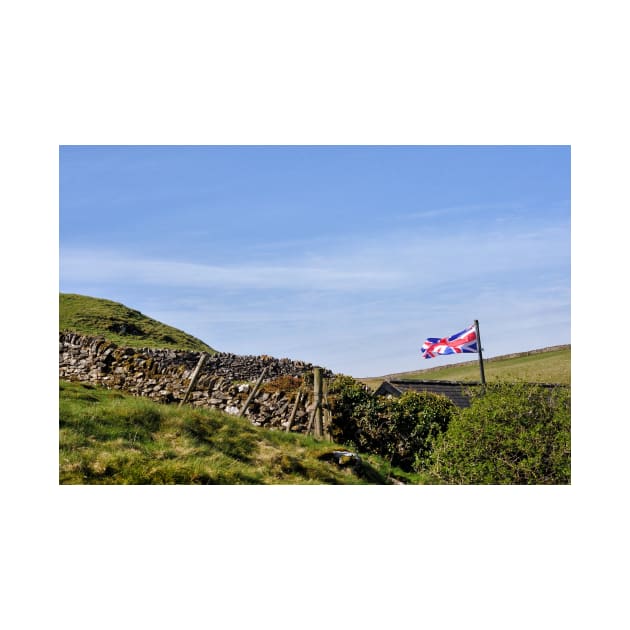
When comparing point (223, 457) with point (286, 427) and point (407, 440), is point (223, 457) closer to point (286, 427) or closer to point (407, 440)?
point (286, 427)

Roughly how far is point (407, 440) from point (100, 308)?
2220cm

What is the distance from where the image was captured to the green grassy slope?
26.2ft

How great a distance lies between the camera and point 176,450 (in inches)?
359

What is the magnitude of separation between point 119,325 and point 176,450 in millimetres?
21426

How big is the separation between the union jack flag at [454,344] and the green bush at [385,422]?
496 centimetres

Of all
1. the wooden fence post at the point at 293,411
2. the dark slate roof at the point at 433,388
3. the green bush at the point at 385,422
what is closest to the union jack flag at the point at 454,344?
the dark slate roof at the point at 433,388

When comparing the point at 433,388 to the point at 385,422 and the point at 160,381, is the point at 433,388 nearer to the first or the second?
the point at 385,422

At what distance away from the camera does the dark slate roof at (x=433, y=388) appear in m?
16.1

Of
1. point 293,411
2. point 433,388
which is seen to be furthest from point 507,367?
point 293,411

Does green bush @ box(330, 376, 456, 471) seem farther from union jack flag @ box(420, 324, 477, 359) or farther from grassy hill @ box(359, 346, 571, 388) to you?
grassy hill @ box(359, 346, 571, 388)
